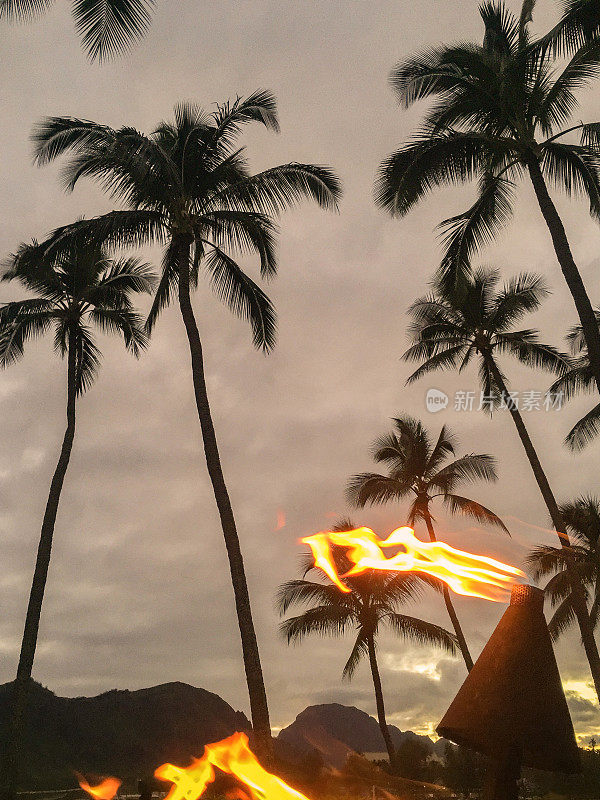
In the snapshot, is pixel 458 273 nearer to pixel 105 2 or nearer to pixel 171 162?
pixel 171 162

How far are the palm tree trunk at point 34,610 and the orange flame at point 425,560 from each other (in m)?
12.3

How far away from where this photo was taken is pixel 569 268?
1209cm

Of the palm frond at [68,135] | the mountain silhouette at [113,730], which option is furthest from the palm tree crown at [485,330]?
the mountain silhouette at [113,730]

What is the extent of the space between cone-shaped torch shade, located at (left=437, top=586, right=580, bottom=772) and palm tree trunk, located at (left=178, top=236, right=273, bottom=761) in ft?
24.1

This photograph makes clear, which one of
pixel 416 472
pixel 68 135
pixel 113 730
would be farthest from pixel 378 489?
pixel 113 730

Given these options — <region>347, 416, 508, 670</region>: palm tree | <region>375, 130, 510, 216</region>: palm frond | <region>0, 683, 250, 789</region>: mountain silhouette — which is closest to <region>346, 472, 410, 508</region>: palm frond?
<region>347, 416, 508, 670</region>: palm tree

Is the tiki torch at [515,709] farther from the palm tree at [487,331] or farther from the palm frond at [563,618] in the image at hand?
the palm frond at [563,618]

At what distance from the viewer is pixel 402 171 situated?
1389 cm

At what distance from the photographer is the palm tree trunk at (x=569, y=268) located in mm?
11422

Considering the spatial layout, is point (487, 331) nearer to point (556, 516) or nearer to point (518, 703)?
point (556, 516)

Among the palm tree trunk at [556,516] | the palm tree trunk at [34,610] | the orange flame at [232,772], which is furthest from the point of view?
the palm tree trunk at [556,516]

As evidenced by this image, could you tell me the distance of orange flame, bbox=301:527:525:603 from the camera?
3750mm

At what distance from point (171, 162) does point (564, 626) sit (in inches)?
1065

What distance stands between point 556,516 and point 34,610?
47.9ft
